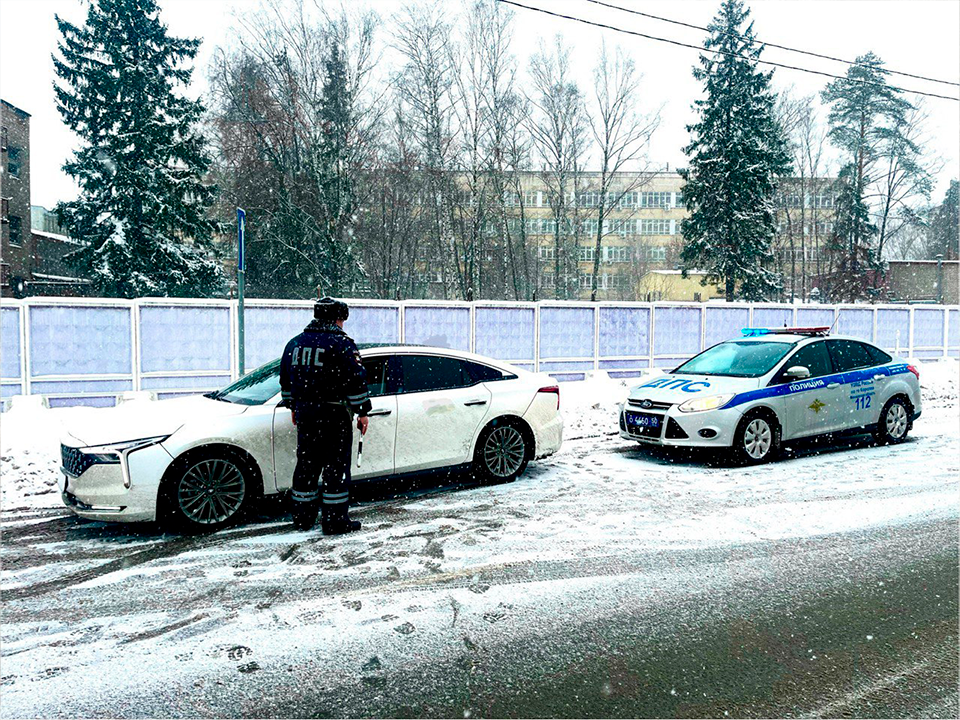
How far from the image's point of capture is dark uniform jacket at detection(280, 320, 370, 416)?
6023mm

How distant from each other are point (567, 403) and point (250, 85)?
24.7 meters

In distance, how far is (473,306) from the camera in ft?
57.3

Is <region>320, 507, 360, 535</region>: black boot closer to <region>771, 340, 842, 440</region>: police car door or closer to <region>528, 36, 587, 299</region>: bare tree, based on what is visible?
<region>771, 340, 842, 440</region>: police car door

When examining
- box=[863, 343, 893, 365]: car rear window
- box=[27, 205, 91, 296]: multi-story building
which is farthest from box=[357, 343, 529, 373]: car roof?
box=[27, 205, 91, 296]: multi-story building

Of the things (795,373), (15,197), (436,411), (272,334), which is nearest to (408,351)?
(436,411)

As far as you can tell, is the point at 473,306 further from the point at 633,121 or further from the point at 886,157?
the point at 886,157

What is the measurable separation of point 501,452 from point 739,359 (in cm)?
375

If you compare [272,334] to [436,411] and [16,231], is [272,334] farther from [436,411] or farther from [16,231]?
[16,231]

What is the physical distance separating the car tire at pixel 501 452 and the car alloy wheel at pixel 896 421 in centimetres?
523

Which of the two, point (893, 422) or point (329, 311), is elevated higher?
point (329, 311)

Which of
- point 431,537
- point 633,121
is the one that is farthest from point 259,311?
point 633,121

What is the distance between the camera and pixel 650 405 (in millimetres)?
9281

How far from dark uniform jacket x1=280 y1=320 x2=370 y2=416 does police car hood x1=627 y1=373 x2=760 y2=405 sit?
4355 mm

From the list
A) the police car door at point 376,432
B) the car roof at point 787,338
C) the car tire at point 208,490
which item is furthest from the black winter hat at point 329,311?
the car roof at point 787,338
